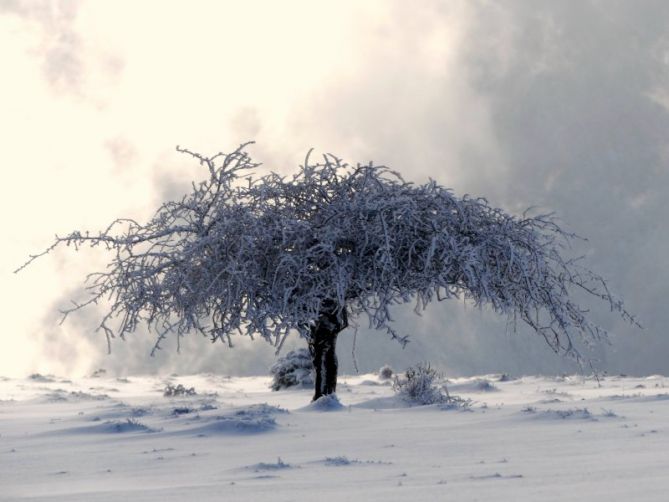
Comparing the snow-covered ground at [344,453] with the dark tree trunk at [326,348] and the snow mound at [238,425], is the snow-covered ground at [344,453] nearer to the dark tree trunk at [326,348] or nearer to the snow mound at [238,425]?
the snow mound at [238,425]

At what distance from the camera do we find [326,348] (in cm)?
1588

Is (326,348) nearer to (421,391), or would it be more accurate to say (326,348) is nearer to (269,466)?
(421,391)

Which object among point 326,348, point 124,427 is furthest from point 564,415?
point 124,427

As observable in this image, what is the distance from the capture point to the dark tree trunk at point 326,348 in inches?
621

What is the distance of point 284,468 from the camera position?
748cm

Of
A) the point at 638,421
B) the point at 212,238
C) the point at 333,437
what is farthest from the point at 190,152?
the point at 638,421

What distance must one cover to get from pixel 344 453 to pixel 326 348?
7196mm

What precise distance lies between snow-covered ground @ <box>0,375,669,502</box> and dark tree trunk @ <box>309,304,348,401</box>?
1.24m

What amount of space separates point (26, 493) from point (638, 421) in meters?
7.55

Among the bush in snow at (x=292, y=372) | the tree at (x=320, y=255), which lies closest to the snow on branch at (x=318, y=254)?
the tree at (x=320, y=255)

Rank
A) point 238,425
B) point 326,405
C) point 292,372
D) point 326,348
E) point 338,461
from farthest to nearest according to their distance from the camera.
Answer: point 292,372 < point 326,348 < point 326,405 < point 238,425 < point 338,461

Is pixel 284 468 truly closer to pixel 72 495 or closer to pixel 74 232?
pixel 72 495

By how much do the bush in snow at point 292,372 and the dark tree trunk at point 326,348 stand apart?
7124mm

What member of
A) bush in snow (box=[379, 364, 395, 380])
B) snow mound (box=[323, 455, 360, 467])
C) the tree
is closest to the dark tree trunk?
the tree
